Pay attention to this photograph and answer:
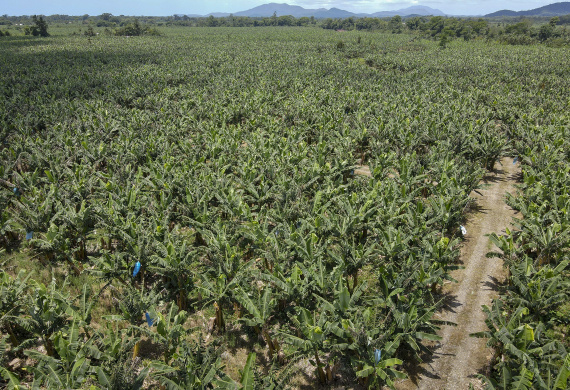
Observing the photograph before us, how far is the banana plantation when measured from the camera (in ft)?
21.1

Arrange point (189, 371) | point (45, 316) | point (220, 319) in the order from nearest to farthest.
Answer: point (189, 371) < point (45, 316) < point (220, 319)

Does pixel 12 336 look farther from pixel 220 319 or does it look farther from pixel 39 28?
pixel 39 28

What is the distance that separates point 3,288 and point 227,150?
10.3 metres

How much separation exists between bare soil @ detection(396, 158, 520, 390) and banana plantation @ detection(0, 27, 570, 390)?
369mm

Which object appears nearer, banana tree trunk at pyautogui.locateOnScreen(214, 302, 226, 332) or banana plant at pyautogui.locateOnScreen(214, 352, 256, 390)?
banana plant at pyautogui.locateOnScreen(214, 352, 256, 390)

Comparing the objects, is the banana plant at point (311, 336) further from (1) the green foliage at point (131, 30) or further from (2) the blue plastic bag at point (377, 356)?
(1) the green foliage at point (131, 30)

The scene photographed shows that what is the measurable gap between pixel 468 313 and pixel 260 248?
5963 mm

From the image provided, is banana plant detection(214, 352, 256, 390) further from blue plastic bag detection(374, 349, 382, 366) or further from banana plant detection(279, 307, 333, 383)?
blue plastic bag detection(374, 349, 382, 366)

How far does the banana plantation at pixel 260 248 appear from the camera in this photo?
642 cm

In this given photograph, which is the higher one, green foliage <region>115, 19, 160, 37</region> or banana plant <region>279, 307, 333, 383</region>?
green foliage <region>115, 19, 160, 37</region>

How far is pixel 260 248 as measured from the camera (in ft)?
31.8

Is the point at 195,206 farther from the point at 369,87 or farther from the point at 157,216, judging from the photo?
the point at 369,87

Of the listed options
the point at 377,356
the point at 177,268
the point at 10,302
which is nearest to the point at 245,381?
the point at 377,356

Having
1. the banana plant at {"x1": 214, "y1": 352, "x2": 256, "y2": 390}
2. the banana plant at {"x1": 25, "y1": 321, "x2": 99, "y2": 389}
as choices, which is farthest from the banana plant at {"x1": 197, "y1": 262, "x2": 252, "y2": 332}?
the banana plant at {"x1": 25, "y1": 321, "x2": 99, "y2": 389}
